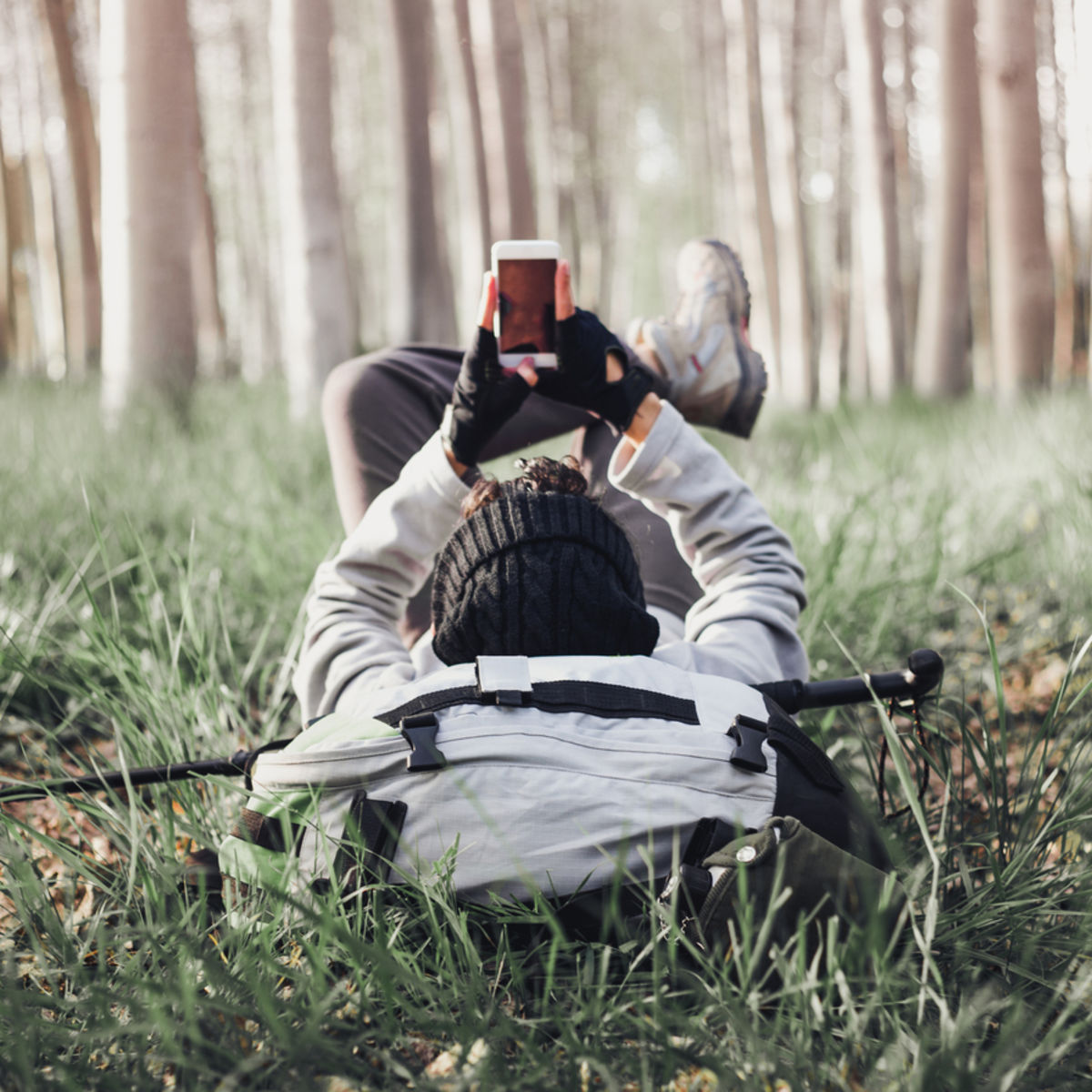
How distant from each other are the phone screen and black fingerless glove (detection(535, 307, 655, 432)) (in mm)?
31

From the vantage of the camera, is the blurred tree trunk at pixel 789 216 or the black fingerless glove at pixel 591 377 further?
the blurred tree trunk at pixel 789 216

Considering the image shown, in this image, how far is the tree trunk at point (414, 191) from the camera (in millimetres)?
7480

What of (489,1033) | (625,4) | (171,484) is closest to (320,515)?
(171,484)

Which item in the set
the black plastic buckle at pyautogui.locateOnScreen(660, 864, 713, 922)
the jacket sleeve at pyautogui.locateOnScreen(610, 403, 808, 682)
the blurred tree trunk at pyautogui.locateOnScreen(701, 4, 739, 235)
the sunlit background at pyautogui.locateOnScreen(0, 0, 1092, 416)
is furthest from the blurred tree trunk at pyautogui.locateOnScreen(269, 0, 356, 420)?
the blurred tree trunk at pyautogui.locateOnScreen(701, 4, 739, 235)

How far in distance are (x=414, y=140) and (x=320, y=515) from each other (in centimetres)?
524

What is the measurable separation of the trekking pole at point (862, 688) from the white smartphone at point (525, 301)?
677 millimetres

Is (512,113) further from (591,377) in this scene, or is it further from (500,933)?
(500,933)

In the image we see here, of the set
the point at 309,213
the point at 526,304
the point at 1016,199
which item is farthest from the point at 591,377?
the point at 1016,199

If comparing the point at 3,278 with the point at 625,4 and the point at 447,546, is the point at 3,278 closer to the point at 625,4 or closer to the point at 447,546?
the point at 447,546

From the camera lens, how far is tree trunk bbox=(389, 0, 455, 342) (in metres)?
7.48

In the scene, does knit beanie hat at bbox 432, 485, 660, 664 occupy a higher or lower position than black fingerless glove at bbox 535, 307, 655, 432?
lower

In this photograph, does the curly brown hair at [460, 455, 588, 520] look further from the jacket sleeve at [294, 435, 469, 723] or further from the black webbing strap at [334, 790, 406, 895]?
the black webbing strap at [334, 790, 406, 895]

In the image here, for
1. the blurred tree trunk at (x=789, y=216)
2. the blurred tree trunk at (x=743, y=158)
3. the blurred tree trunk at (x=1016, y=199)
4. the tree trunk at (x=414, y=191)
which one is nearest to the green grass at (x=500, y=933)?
the blurred tree trunk at (x=1016, y=199)

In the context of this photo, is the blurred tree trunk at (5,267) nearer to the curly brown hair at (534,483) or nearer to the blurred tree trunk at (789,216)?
the blurred tree trunk at (789,216)
